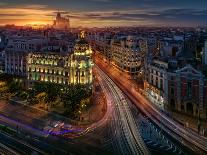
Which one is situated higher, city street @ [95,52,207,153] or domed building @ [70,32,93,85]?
domed building @ [70,32,93,85]

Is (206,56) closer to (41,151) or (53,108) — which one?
(53,108)

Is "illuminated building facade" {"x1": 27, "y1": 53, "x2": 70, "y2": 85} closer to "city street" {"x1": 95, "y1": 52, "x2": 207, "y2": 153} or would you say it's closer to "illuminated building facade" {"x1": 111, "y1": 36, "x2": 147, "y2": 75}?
"city street" {"x1": 95, "y1": 52, "x2": 207, "y2": 153}

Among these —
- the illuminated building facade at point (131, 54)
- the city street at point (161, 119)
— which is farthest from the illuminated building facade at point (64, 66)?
the illuminated building facade at point (131, 54)

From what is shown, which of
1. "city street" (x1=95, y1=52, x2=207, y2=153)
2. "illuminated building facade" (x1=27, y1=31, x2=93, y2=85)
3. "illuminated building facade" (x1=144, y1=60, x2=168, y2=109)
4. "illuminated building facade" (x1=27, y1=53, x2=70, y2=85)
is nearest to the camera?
"city street" (x1=95, y1=52, x2=207, y2=153)

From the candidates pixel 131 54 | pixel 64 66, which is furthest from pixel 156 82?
pixel 131 54

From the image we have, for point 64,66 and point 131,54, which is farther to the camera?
point 131,54

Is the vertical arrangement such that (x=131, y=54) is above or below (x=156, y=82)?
above

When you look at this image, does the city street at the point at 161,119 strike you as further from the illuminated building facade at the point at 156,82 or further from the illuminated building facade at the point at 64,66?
the illuminated building facade at the point at 64,66

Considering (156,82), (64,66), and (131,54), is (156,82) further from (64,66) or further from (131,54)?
(131,54)

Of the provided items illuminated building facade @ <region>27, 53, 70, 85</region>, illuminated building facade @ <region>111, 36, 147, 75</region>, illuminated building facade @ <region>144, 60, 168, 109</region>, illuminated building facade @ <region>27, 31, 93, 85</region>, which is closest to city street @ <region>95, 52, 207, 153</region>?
illuminated building facade @ <region>144, 60, 168, 109</region>
